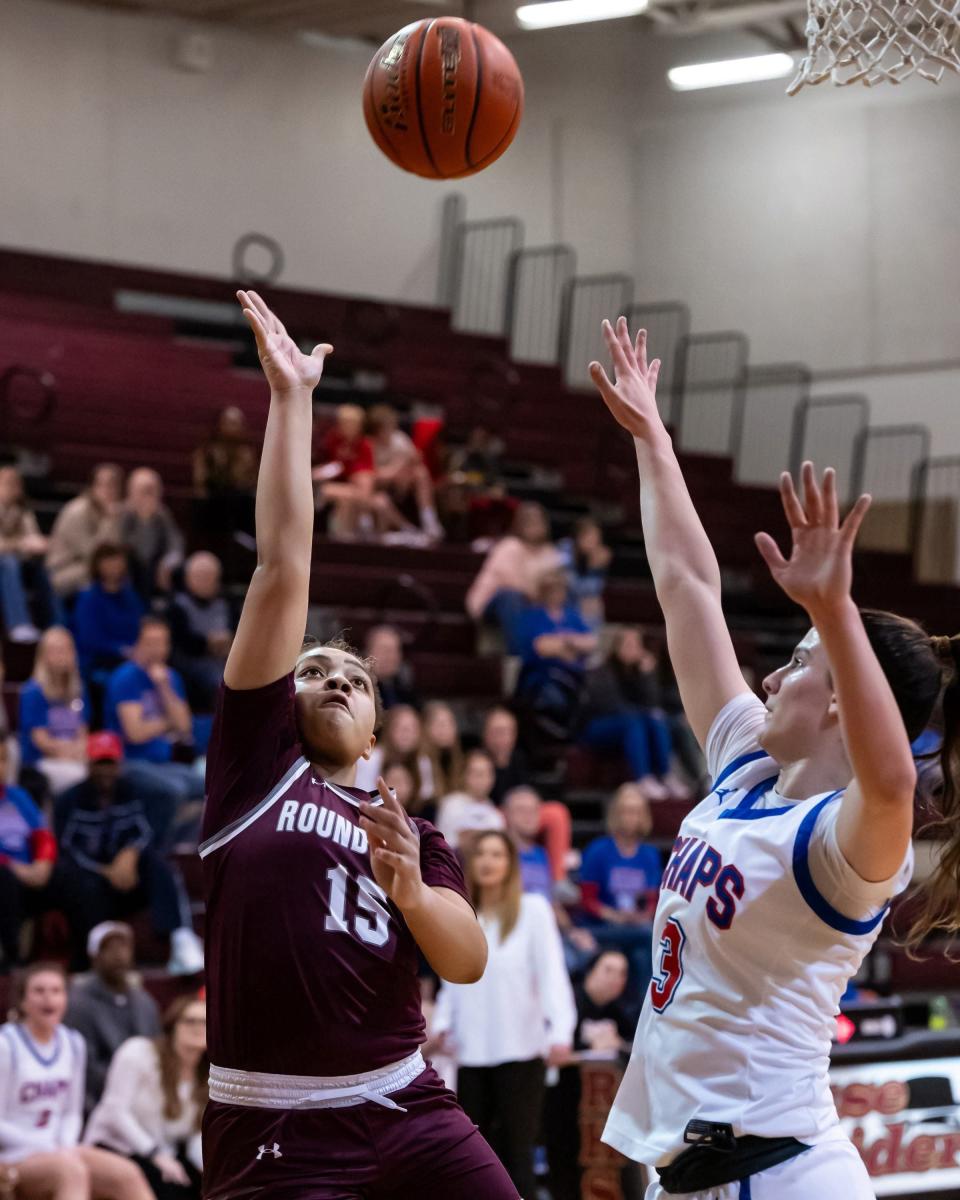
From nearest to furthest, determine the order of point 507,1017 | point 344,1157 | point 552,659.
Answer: point 344,1157 → point 507,1017 → point 552,659

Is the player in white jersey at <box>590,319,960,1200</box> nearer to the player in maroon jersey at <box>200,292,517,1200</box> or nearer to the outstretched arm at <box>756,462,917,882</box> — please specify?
the outstretched arm at <box>756,462,917,882</box>

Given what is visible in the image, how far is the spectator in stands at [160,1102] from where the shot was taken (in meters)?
6.91


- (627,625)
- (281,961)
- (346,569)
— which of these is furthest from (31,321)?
(281,961)

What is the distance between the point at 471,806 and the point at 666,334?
377 inches

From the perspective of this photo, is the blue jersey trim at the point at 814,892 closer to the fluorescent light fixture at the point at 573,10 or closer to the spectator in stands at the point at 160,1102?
the spectator in stands at the point at 160,1102

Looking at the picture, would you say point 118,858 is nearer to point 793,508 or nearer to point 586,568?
point 586,568

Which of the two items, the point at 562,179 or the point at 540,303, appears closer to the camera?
the point at 540,303

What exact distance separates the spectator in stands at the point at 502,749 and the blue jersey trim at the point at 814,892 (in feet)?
22.2

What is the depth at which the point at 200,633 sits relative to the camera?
999cm

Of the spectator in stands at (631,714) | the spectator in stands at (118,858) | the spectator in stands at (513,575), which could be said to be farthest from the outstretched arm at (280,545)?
the spectator in stands at (513,575)

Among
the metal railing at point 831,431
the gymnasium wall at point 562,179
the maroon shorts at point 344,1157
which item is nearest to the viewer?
the maroon shorts at point 344,1157

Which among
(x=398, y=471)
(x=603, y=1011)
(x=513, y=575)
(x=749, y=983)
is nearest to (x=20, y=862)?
(x=603, y=1011)

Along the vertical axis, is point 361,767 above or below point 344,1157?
above

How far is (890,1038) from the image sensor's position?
23.5 feet
